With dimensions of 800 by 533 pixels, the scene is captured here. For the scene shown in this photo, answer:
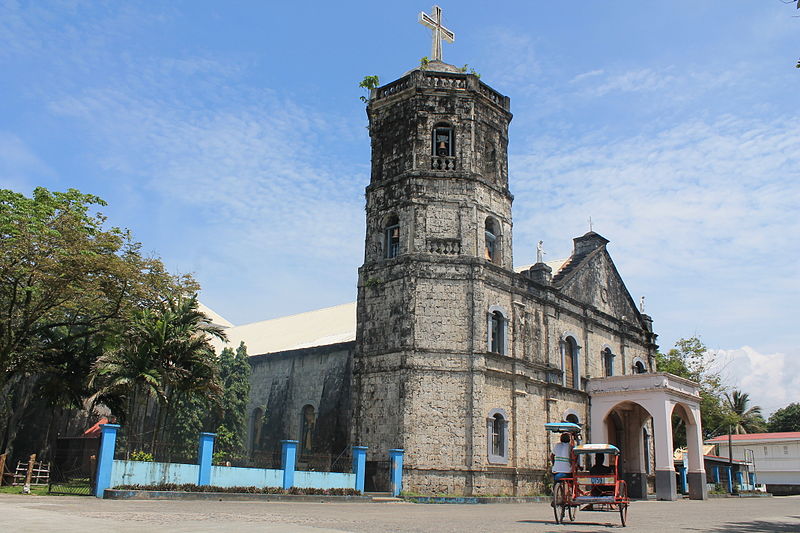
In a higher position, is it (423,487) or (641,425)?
(641,425)

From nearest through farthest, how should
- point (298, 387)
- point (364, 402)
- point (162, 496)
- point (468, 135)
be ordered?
1. point (162, 496)
2. point (364, 402)
3. point (468, 135)
4. point (298, 387)

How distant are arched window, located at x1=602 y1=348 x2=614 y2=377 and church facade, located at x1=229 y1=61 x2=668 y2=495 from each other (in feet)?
3.07

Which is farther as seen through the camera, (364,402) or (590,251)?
(590,251)

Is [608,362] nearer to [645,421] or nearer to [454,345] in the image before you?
[645,421]

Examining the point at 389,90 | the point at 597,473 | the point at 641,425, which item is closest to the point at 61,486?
the point at 597,473

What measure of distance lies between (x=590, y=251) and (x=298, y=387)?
49.6 ft

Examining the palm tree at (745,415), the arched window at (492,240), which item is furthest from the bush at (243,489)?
the palm tree at (745,415)

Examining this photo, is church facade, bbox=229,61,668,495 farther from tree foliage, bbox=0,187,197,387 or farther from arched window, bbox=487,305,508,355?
tree foliage, bbox=0,187,197,387

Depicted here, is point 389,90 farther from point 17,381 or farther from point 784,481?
point 784,481

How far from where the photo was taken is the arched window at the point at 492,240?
86.2 ft

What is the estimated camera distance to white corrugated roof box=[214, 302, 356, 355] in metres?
33.7

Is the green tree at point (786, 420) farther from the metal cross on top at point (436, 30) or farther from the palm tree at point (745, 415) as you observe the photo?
the metal cross on top at point (436, 30)

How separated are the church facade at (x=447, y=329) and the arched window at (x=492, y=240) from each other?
0.25ft

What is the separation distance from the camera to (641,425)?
1206 inches
